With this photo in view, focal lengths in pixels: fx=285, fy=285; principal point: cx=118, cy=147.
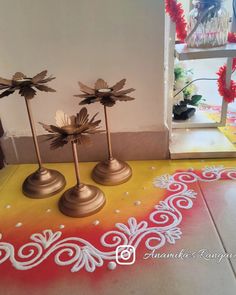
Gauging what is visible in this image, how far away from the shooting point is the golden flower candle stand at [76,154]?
0.56m

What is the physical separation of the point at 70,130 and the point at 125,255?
0.26 m

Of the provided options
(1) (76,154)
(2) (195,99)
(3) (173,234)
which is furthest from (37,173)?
(2) (195,99)

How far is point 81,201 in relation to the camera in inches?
24.4

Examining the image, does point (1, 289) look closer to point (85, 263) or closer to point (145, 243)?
point (85, 263)

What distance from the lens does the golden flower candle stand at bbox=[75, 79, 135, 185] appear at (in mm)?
645

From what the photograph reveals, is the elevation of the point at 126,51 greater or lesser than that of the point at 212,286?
greater

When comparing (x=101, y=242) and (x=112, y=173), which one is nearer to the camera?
(x=101, y=242)

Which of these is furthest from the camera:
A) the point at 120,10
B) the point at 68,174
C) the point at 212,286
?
the point at 68,174

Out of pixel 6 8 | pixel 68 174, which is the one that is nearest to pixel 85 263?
pixel 68 174

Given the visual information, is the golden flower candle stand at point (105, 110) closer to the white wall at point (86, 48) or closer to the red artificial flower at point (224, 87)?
the white wall at point (86, 48)

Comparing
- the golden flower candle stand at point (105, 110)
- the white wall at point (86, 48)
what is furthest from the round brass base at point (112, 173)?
the white wall at point (86, 48)

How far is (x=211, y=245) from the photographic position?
1.68 feet

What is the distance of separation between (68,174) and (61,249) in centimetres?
27

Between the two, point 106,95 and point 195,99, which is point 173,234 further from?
point 195,99
